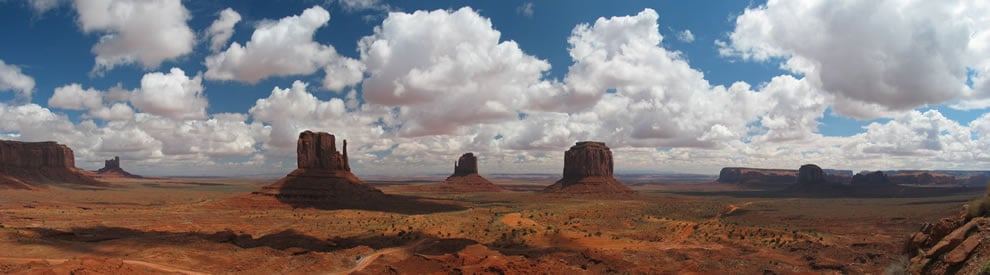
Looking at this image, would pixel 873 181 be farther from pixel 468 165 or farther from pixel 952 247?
pixel 952 247

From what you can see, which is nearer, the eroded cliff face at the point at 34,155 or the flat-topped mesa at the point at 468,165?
the eroded cliff face at the point at 34,155

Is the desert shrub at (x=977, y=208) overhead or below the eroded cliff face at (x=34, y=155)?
below

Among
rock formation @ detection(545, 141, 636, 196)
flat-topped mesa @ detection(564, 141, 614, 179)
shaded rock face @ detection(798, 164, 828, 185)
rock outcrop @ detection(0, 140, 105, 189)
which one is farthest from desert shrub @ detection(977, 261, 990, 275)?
shaded rock face @ detection(798, 164, 828, 185)

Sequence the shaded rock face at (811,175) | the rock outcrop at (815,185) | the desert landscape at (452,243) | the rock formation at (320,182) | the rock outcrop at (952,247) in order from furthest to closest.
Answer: the shaded rock face at (811,175)
the rock outcrop at (815,185)
the rock formation at (320,182)
the desert landscape at (452,243)
the rock outcrop at (952,247)

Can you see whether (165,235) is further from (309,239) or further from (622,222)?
(622,222)

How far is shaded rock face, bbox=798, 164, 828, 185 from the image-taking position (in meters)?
182

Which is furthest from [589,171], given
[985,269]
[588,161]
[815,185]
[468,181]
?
[985,269]

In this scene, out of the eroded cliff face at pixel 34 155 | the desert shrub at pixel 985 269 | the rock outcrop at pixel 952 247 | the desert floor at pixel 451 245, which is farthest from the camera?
the eroded cliff face at pixel 34 155

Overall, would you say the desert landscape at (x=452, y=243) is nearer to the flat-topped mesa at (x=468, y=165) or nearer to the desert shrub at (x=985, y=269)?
the desert shrub at (x=985, y=269)

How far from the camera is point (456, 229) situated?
50.1 m

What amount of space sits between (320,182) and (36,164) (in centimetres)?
13158

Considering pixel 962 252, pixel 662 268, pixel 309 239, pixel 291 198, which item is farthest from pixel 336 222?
pixel 962 252

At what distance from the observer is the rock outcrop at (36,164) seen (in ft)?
461

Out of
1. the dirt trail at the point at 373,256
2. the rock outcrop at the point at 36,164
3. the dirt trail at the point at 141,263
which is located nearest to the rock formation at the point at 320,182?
the dirt trail at the point at 373,256
